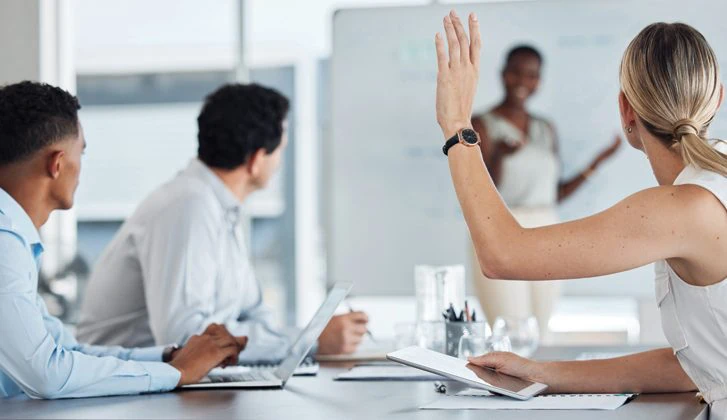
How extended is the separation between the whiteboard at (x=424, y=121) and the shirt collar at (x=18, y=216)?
10.1ft

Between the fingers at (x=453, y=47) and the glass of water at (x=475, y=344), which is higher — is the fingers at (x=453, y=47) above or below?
above

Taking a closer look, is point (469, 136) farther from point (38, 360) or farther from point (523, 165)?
point (523, 165)

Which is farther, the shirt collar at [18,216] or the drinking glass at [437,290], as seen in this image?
the drinking glass at [437,290]

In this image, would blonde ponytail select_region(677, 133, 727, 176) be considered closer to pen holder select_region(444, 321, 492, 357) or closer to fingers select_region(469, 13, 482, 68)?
fingers select_region(469, 13, 482, 68)

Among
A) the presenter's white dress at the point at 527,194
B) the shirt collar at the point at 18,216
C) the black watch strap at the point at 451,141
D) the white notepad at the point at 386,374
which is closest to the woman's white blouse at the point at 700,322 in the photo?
the black watch strap at the point at 451,141

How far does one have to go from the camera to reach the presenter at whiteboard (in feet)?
15.6

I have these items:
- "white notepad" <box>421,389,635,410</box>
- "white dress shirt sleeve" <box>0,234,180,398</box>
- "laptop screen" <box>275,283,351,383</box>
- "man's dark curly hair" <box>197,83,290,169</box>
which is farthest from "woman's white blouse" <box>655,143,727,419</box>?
"man's dark curly hair" <box>197,83,290,169</box>

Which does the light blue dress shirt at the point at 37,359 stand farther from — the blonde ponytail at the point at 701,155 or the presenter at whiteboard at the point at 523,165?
the presenter at whiteboard at the point at 523,165

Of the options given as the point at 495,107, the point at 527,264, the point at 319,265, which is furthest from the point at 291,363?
the point at 319,265

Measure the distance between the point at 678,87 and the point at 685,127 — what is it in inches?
2.6

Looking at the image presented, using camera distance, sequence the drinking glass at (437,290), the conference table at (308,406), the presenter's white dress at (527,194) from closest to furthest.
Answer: the conference table at (308,406) < the drinking glass at (437,290) < the presenter's white dress at (527,194)

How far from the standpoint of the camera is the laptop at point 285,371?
1969 millimetres

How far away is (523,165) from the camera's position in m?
4.82

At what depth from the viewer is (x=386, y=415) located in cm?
159
